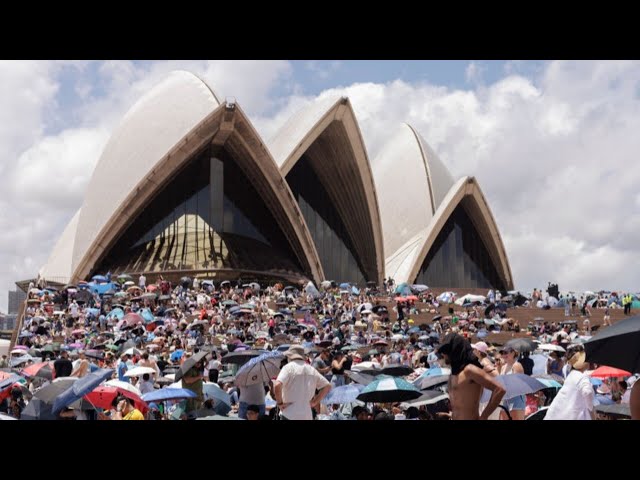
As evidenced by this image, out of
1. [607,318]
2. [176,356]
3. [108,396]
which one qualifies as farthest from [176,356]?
[607,318]

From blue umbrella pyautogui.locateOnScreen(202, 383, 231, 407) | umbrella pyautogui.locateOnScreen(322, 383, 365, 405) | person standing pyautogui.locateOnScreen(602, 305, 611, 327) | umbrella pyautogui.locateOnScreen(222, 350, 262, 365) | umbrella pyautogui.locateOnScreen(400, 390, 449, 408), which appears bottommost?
umbrella pyautogui.locateOnScreen(400, 390, 449, 408)

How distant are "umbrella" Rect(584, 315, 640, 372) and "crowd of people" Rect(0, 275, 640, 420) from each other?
325 millimetres

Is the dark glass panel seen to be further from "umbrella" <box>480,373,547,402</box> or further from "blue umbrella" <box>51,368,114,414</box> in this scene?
"blue umbrella" <box>51,368,114,414</box>

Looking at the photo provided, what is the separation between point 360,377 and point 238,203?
27184 millimetres

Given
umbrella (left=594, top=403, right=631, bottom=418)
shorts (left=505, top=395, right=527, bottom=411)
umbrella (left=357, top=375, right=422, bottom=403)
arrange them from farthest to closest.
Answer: shorts (left=505, top=395, right=527, bottom=411)
umbrella (left=357, top=375, right=422, bottom=403)
umbrella (left=594, top=403, right=631, bottom=418)

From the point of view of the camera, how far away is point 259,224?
35.2 meters

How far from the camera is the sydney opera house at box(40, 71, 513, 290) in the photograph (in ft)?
109

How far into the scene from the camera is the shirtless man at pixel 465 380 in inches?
170

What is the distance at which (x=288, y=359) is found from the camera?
20.7ft

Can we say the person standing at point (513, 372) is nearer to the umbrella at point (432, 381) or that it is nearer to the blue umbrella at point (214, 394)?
the umbrella at point (432, 381)

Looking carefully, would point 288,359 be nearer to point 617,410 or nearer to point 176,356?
point 617,410

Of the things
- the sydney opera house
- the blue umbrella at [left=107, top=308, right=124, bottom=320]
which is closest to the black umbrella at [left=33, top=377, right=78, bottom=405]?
the blue umbrella at [left=107, top=308, right=124, bottom=320]
